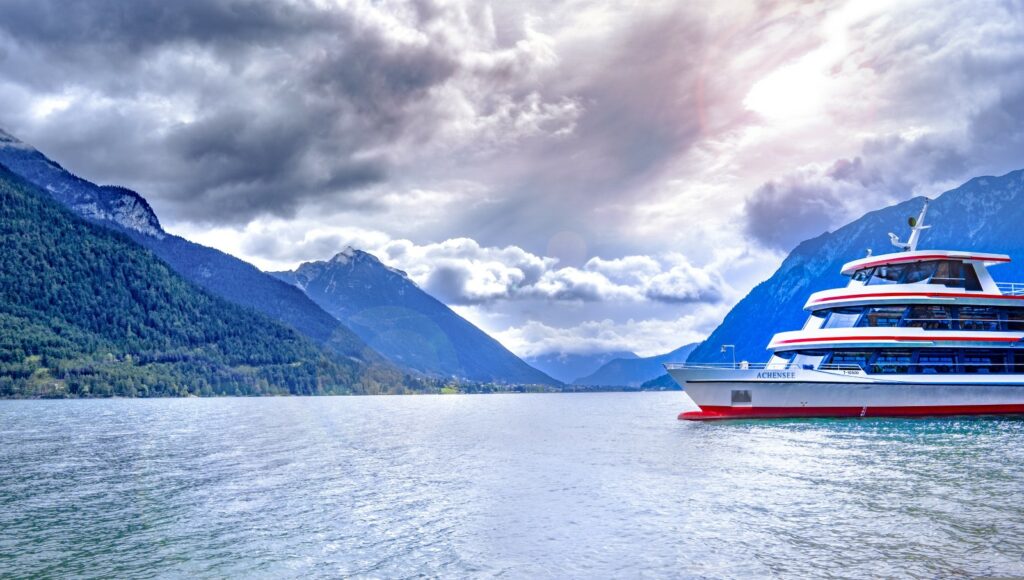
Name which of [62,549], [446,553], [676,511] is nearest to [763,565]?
[676,511]

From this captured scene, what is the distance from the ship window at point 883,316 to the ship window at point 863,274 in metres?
5.08

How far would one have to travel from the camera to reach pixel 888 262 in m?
62.0

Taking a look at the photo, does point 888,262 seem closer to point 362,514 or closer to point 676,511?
point 676,511

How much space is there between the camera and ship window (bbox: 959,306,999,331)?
6044 cm

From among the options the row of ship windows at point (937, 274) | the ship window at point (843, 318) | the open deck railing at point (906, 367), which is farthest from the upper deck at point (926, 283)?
the open deck railing at point (906, 367)

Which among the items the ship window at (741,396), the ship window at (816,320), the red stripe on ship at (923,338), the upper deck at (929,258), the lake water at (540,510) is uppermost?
the upper deck at (929,258)

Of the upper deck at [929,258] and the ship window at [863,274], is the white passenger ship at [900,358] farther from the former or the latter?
the ship window at [863,274]

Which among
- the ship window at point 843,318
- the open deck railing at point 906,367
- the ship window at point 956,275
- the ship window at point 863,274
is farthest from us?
the ship window at point 863,274

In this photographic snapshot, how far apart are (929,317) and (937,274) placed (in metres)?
4.43

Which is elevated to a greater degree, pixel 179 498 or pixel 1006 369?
pixel 1006 369

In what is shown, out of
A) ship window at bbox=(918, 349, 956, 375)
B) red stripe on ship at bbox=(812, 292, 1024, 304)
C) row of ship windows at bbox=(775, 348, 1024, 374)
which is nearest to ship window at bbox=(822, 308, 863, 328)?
red stripe on ship at bbox=(812, 292, 1024, 304)

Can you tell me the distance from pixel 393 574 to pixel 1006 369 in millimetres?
65027

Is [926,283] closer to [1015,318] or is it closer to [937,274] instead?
[937,274]

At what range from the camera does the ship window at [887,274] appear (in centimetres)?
6250
